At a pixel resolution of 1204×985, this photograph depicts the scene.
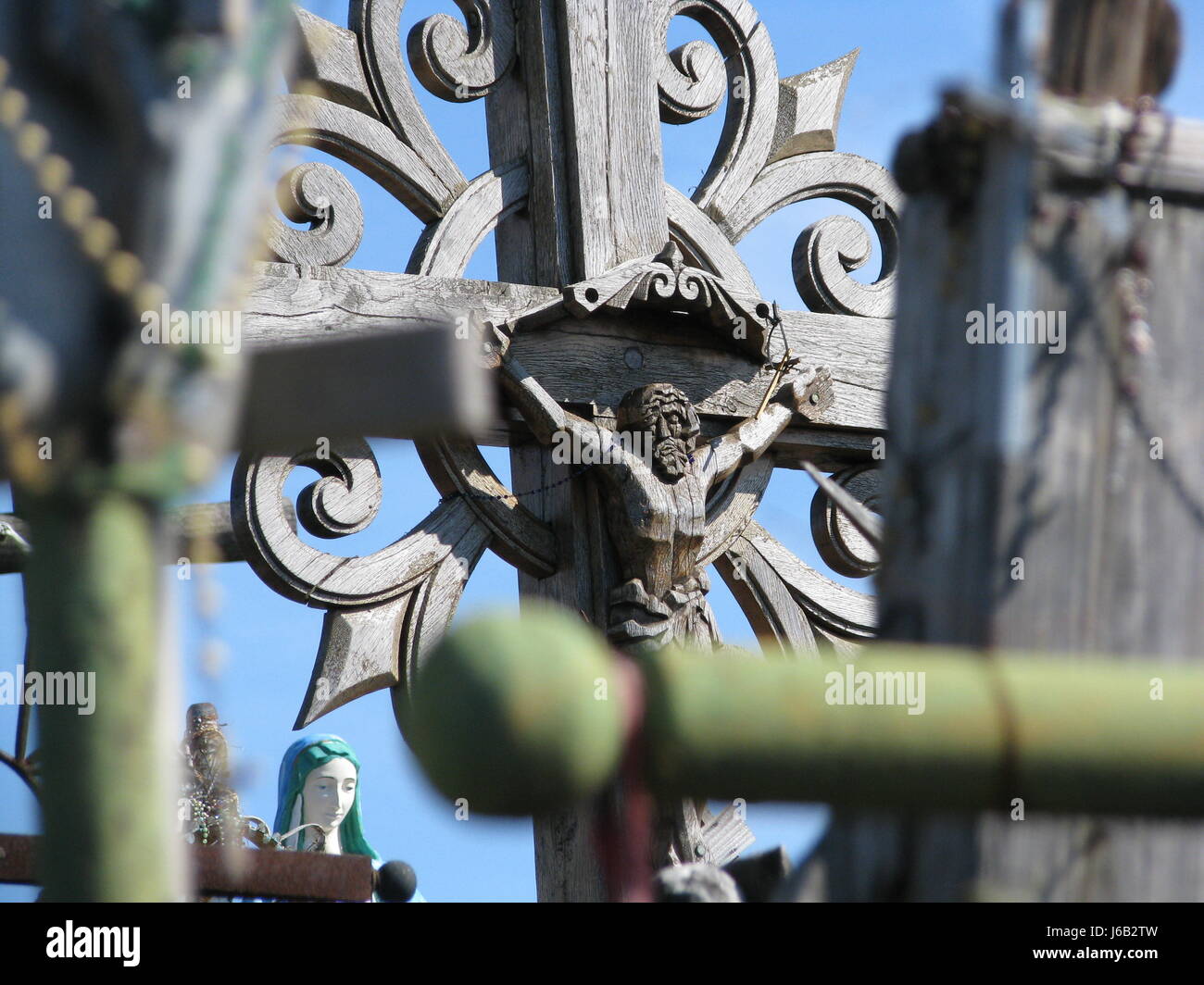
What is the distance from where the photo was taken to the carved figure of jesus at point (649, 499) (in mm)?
3758

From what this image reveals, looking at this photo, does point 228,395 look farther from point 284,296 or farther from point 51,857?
point 284,296

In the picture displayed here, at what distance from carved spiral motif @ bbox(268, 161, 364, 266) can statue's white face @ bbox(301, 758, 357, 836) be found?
48.5 inches

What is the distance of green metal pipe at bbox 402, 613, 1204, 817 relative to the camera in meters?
1.12

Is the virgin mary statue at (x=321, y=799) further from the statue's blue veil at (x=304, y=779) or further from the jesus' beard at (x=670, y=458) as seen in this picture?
the jesus' beard at (x=670, y=458)

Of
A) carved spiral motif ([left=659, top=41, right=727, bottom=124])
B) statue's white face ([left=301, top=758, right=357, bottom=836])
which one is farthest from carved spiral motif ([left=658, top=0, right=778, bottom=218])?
statue's white face ([left=301, top=758, right=357, bottom=836])

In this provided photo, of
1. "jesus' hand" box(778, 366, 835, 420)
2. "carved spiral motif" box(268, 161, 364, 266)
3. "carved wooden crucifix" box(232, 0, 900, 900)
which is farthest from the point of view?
"jesus' hand" box(778, 366, 835, 420)

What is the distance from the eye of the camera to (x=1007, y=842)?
4.83 feet

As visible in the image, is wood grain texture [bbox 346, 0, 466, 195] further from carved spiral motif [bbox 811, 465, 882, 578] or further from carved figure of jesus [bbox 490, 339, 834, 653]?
carved spiral motif [bbox 811, 465, 882, 578]

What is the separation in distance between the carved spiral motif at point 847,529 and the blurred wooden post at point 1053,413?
2.56m

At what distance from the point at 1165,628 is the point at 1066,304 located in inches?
11.1

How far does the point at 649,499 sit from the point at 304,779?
121 cm

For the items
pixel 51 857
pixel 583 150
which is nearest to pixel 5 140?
pixel 51 857

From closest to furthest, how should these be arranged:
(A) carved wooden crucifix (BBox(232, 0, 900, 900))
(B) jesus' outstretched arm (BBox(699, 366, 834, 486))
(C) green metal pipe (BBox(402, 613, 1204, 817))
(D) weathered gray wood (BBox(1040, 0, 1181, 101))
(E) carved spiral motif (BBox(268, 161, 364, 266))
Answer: (C) green metal pipe (BBox(402, 613, 1204, 817))
(D) weathered gray wood (BBox(1040, 0, 1181, 101))
(A) carved wooden crucifix (BBox(232, 0, 900, 900))
(E) carved spiral motif (BBox(268, 161, 364, 266))
(B) jesus' outstretched arm (BBox(699, 366, 834, 486))

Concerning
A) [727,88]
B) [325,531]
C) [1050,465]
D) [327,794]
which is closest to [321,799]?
[327,794]
